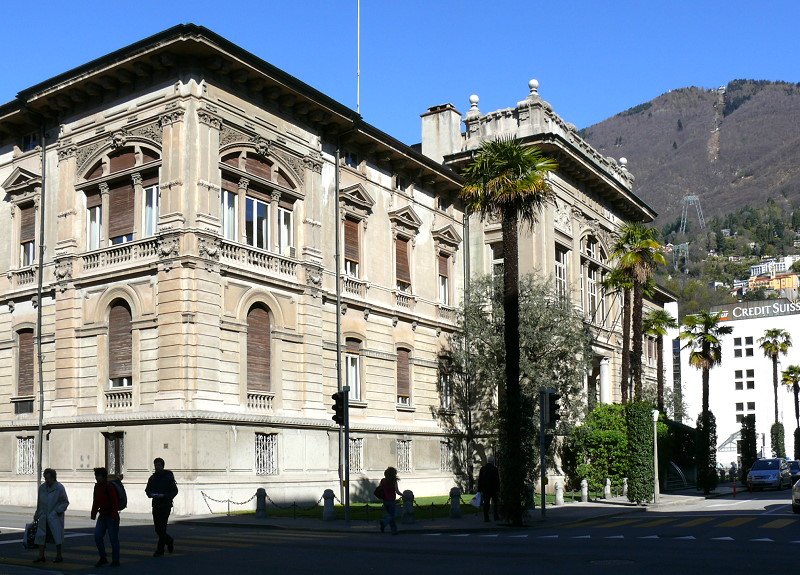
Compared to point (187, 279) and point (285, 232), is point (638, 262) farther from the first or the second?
point (187, 279)

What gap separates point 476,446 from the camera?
47.2m

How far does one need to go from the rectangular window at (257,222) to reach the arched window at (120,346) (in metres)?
4.92

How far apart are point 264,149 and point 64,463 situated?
1291cm

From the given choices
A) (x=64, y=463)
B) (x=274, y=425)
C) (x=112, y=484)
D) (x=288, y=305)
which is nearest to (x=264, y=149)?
(x=288, y=305)

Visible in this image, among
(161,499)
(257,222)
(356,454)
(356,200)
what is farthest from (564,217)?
(161,499)

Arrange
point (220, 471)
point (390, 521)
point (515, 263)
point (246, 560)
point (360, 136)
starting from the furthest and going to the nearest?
1. point (360, 136)
2. point (220, 471)
3. point (515, 263)
4. point (390, 521)
5. point (246, 560)

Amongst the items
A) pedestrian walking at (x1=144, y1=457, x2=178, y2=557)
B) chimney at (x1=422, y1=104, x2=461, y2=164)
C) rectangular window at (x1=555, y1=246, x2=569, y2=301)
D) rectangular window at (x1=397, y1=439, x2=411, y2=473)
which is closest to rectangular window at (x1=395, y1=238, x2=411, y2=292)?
rectangular window at (x1=397, y1=439, x2=411, y2=473)

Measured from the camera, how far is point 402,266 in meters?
44.0

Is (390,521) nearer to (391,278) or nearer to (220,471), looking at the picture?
(220,471)

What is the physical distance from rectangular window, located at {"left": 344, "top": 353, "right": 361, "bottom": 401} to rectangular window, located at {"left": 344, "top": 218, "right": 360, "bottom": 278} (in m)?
3.35

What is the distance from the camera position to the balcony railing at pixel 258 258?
33.1 m

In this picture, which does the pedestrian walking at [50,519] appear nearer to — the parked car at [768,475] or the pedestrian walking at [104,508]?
the pedestrian walking at [104,508]

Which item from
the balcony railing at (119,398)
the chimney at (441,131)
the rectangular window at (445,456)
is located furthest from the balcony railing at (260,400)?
the chimney at (441,131)

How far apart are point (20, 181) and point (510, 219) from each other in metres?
19.8
